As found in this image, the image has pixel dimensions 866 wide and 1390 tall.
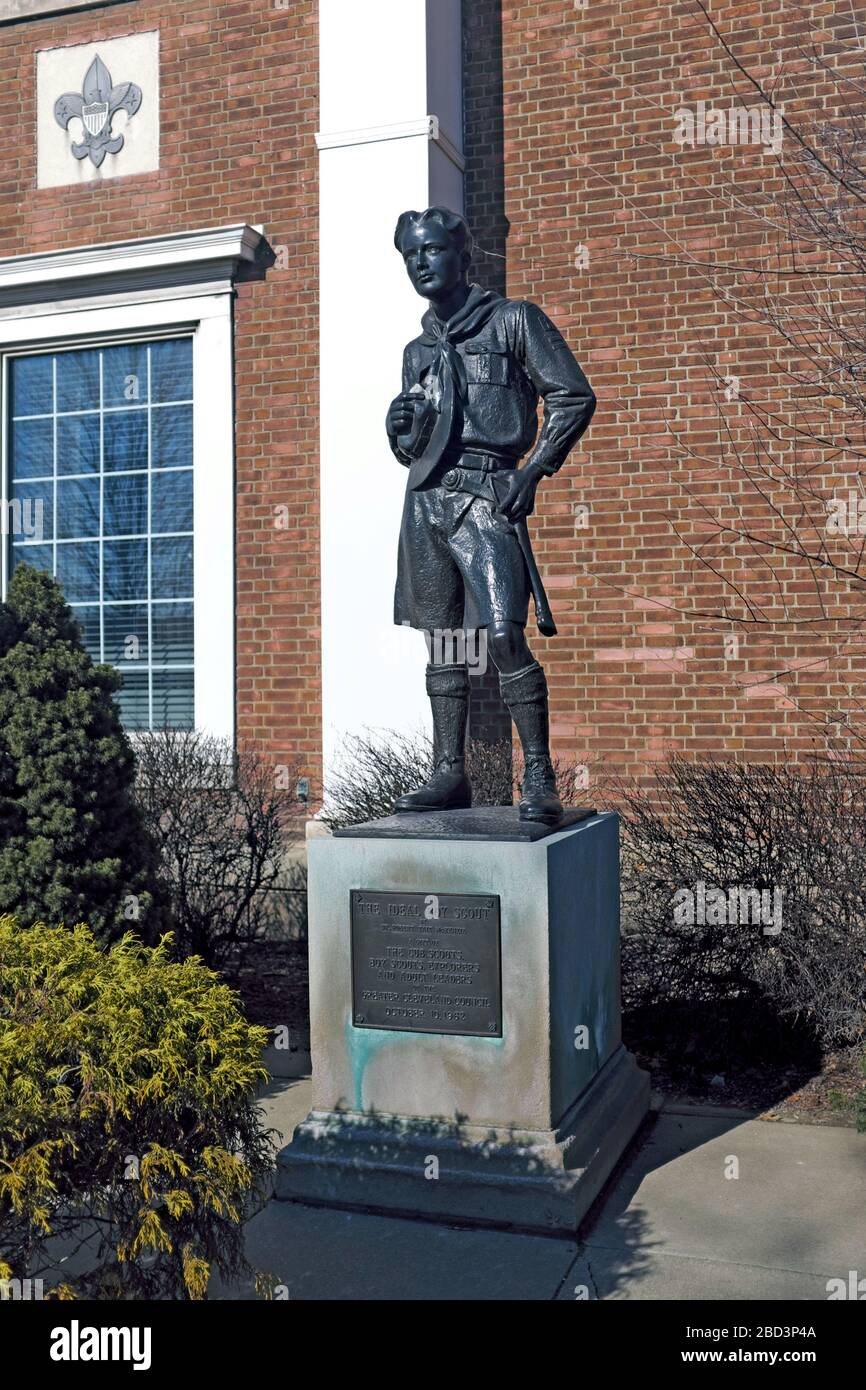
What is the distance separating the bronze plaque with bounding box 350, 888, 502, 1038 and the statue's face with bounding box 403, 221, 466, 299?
2.29 metres

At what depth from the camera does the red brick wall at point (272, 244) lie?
934 cm

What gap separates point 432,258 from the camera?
181 inches

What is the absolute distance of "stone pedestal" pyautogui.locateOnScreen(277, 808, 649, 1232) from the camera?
4.06 m

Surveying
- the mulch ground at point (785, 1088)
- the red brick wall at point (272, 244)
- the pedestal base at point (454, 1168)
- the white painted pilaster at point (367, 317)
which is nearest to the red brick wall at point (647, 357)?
the white painted pilaster at point (367, 317)

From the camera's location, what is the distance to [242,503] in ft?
31.2

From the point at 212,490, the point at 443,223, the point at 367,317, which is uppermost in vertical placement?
the point at 367,317

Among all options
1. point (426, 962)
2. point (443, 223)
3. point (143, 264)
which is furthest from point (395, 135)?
point (426, 962)

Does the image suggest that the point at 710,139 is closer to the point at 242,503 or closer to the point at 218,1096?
the point at 242,503

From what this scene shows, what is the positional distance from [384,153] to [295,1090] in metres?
6.47

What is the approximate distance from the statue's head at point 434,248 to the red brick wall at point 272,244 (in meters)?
4.72

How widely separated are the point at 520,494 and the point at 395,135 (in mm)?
5211

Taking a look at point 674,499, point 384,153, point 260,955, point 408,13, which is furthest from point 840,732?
point 408,13

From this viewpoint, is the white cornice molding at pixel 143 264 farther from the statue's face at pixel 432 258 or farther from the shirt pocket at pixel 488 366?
the shirt pocket at pixel 488 366

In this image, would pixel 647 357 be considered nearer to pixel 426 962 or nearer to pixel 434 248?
pixel 434 248
